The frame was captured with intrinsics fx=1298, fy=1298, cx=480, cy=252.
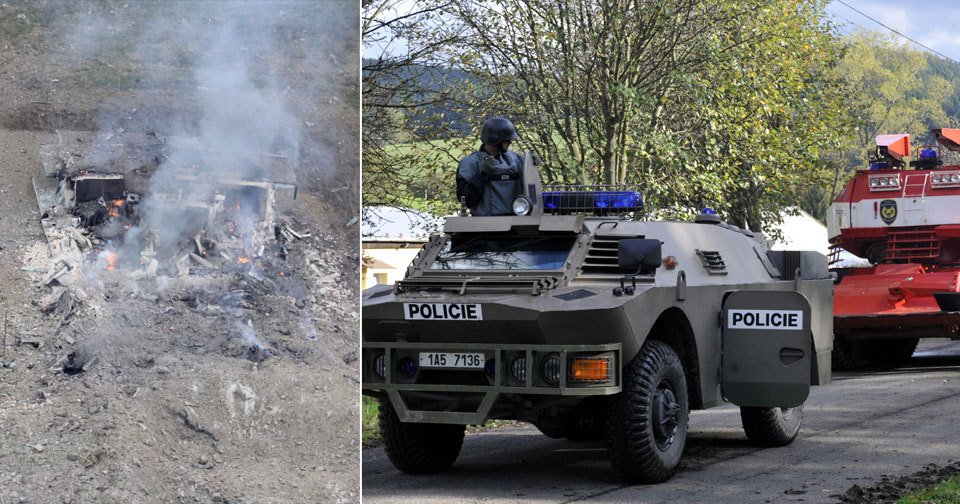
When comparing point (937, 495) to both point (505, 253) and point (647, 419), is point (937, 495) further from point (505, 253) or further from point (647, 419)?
point (505, 253)

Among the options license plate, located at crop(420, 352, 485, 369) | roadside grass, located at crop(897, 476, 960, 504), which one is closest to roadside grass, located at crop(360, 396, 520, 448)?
license plate, located at crop(420, 352, 485, 369)

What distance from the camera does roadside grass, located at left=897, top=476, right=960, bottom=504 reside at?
712 cm

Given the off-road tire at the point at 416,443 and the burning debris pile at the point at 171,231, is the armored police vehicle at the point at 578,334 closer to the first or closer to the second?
the off-road tire at the point at 416,443

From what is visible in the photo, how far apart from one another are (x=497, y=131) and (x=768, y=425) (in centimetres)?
302

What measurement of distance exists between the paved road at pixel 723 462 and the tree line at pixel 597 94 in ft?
14.4

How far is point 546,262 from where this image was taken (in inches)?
329

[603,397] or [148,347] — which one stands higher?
[148,347]

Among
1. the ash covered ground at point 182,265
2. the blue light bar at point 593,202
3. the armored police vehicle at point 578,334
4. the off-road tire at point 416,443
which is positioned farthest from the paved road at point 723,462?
the ash covered ground at point 182,265

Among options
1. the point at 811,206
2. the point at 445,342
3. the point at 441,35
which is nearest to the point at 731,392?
the point at 445,342

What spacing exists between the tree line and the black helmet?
5.39m

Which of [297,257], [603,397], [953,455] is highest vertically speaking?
[297,257]

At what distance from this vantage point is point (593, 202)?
9234 millimetres

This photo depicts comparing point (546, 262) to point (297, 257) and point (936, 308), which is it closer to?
point (297, 257)

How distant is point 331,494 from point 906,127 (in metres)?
68.9
